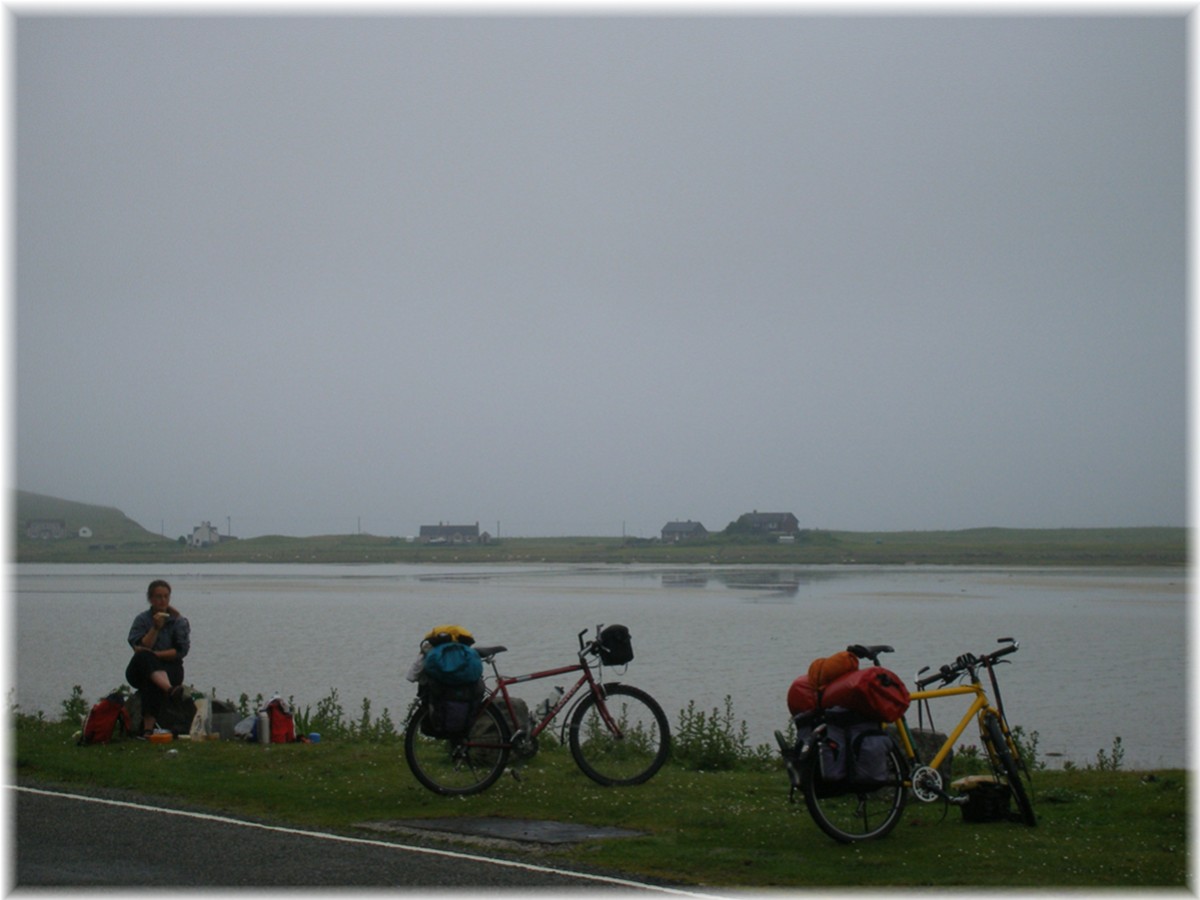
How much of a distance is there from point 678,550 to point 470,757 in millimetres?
131382

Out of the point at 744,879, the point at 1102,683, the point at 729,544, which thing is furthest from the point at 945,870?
the point at 729,544

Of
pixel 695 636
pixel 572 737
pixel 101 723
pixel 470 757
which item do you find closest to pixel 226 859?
pixel 470 757

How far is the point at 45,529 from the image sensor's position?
181875mm

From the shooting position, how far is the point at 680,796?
1002cm

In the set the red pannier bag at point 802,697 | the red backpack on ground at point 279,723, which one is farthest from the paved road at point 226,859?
the red backpack on ground at point 279,723

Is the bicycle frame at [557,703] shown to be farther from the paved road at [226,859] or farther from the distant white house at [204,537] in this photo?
the distant white house at [204,537]

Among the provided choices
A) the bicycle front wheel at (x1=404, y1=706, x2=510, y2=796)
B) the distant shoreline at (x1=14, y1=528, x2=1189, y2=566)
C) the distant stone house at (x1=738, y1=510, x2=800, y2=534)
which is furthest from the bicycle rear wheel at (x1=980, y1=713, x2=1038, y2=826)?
the distant stone house at (x1=738, y1=510, x2=800, y2=534)

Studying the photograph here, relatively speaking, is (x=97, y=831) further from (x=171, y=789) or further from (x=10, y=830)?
(x=171, y=789)

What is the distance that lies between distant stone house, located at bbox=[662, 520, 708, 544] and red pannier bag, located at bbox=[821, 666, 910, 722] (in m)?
156

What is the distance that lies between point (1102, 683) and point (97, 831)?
2161 centimetres

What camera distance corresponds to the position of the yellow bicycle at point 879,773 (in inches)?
330

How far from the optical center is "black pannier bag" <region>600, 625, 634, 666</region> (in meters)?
10.5

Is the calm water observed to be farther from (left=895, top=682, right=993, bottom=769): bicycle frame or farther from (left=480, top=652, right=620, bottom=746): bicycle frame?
(left=895, top=682, right=993, bottom=769): bicycle frame

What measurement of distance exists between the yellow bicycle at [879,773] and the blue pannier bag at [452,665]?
2.64 m
